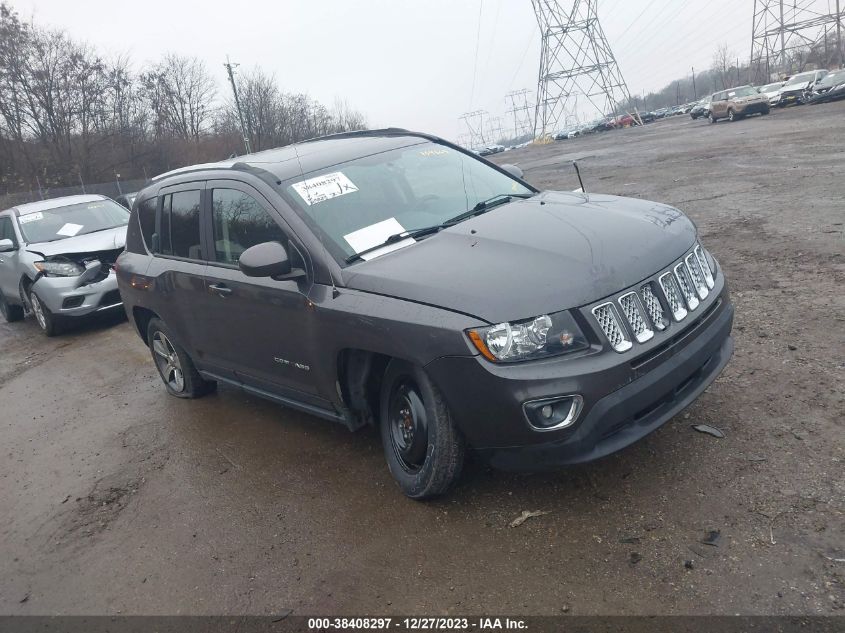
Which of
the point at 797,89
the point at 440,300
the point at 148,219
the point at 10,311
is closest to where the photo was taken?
the point at 440,300

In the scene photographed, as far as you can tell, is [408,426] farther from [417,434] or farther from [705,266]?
[705,266]

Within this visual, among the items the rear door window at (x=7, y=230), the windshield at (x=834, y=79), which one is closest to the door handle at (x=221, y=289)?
the rear door window at (x=7, y=230)

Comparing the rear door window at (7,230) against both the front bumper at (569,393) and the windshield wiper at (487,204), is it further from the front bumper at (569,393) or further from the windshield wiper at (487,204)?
the front bumper at (569,393)

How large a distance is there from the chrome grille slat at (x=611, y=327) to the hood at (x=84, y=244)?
7.86 meters

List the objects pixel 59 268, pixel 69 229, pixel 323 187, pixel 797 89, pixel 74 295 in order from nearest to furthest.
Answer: pixel 323 187
pixel 74 295
pixel 59 268
pixel 69 229
pixel 797 89

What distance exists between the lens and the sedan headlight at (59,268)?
9180 mm

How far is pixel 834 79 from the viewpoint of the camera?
31938mm

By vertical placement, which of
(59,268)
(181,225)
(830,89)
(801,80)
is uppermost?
(801,80)

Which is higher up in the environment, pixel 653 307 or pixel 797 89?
pixel 797 89

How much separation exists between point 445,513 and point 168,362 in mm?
3459

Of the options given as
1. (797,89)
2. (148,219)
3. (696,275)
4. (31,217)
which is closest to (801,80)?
(797,89)

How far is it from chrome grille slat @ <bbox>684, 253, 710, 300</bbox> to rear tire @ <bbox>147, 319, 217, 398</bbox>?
382 cm

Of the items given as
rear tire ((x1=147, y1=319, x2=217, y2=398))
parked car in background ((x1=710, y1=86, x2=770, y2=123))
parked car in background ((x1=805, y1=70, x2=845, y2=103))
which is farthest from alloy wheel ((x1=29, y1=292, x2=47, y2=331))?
parked car in background ((x1=805, y1=70, x2=845, y2=103))

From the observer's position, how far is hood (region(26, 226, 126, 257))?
367 inches
